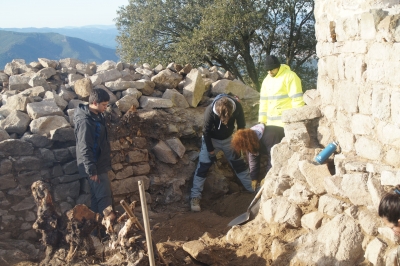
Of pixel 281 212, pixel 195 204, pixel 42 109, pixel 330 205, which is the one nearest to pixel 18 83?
pixel 42 109

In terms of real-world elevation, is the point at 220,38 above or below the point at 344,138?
above

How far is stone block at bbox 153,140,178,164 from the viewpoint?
7.07 metres

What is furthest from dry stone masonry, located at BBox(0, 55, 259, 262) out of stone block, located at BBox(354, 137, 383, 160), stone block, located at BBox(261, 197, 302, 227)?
stone block, located at BBox(354, 137, 383, 160)

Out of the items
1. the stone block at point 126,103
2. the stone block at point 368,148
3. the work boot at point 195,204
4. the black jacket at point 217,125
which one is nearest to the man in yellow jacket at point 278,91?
the black jacket at point 217,125

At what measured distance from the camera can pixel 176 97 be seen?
752 centimetres

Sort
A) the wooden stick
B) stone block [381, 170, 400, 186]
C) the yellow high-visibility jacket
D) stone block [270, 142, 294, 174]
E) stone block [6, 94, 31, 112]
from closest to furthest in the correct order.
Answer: the wooden stick, stone block [381, 170, 400, 186], stone block [270, 142, 294, 174], the yellow high-visibility jacket, stone block [6, 94, 31, 112]

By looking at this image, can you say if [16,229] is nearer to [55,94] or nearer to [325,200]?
[55,94]

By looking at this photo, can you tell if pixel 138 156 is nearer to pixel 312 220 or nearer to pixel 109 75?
pixel 109 75

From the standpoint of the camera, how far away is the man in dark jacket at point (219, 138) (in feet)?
20.6

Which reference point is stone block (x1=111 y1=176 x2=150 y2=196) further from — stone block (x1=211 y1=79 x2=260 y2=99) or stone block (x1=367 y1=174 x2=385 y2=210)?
stone block (x1=367 y1=174 x2=385 y2=210)

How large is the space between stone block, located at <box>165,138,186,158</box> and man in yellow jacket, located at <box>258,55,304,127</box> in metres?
1.60

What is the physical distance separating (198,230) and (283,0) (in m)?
10.4

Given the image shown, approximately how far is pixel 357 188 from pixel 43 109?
4.56m

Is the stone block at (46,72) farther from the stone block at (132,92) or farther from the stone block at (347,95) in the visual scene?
the stone block at (347,95)
